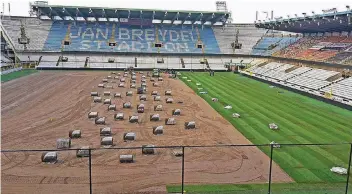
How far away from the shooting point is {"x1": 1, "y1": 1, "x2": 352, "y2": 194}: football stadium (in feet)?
54.8

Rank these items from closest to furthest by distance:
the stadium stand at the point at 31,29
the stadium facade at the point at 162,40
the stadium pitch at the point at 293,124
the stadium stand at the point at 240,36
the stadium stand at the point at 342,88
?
the stadium pitch at the point at 293,124, the stadium stand at the point at 342,88, the stadium facade at the point at 162,40, the stadium stand at the point at 31,29, the stadium stand at the point at 240,36

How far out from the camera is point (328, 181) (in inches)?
653

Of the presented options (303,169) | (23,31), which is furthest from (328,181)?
(23,31)

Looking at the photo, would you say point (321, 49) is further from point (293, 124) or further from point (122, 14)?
point (122, 14)

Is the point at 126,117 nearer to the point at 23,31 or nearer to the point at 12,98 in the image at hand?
the point at 12,98

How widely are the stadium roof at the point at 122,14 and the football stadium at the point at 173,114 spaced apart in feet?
1.65

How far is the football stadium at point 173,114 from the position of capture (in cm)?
1670

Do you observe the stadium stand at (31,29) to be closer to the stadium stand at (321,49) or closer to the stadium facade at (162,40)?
the stadium facade at (162,40)

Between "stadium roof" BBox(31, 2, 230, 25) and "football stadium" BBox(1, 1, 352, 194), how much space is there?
0.50m

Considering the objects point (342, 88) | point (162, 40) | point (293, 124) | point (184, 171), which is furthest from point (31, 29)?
point (184, 171)

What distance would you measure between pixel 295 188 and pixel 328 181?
6.53 ft

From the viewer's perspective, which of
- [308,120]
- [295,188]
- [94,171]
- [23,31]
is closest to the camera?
[295,188]

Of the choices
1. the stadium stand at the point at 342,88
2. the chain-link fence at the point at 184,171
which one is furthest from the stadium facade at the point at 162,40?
the chain-link fence at the point at 184,171

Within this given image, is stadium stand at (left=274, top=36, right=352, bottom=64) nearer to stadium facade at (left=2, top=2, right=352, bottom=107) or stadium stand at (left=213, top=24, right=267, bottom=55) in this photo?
stadium facade at (left=2, top=2, right=352, bottom=107)
